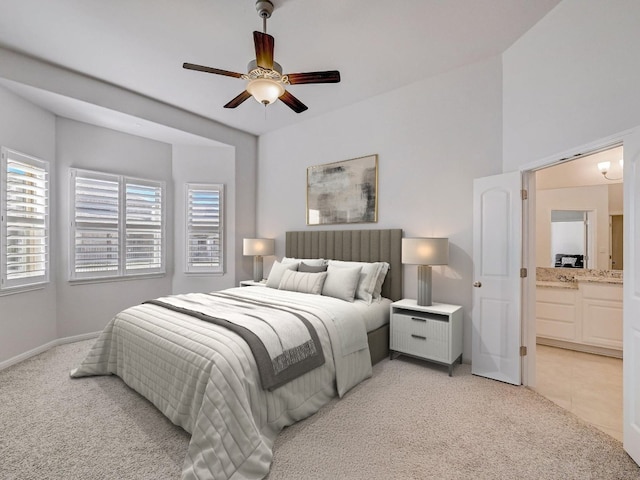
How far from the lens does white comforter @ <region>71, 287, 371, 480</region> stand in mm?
1750

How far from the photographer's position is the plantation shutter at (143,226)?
4.60 metres

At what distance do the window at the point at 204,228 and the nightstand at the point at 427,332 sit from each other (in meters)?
3.05

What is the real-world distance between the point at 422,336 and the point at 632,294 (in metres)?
1.67

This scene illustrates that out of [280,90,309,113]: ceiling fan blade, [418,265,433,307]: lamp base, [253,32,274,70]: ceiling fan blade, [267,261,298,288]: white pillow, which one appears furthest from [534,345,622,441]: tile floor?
[253,32,274,70]: ceiling fan blade

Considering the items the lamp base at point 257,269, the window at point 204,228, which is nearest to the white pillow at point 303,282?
the lamp base at point 257,269

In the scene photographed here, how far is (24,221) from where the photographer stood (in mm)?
3469

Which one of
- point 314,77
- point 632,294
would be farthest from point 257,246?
point 632,294

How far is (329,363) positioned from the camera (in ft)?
8.48

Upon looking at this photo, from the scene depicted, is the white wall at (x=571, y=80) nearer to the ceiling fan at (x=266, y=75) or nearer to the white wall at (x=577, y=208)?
the ceiling fan at (x=266, y=75)

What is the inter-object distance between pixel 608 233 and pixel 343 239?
11.7 feet

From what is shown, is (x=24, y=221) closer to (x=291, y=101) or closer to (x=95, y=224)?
(x=95, y=224)

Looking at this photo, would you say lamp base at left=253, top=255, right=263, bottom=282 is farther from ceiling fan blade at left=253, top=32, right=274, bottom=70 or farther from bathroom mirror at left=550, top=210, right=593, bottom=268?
bathroom mirror at left=550, top=210, right=593, bottom=268

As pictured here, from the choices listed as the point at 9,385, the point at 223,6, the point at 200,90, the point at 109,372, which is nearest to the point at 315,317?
the point at 109,372

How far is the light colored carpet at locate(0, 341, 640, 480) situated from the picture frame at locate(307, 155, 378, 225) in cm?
221
